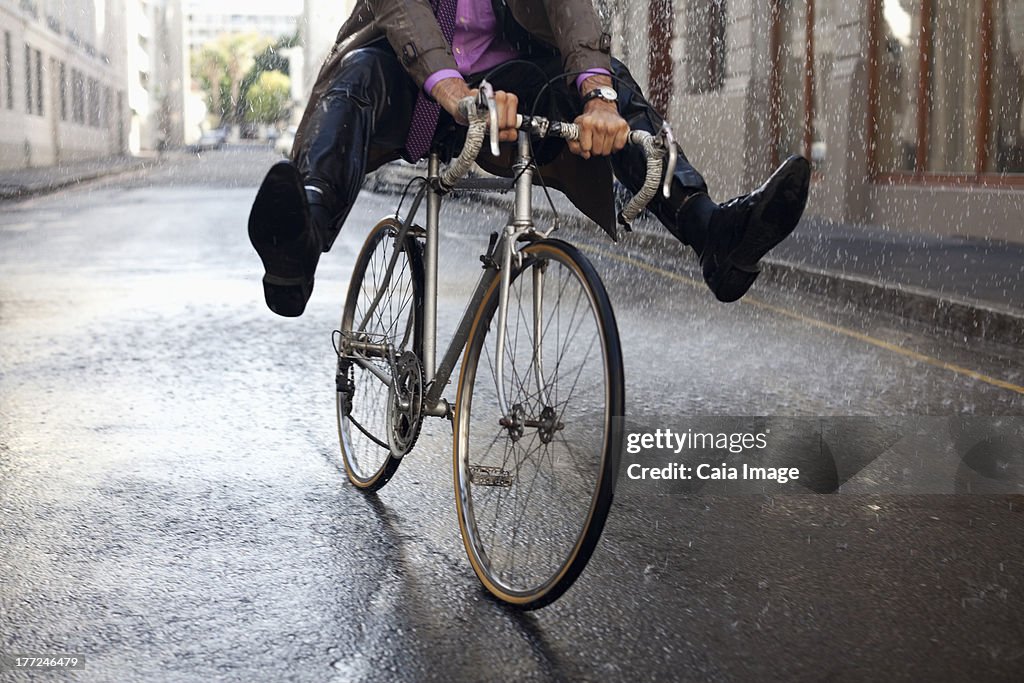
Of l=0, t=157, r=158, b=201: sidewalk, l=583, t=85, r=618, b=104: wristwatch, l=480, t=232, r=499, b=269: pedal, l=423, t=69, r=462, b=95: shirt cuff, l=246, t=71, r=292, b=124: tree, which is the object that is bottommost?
l=480, t=232, r=499, b=269: pedal

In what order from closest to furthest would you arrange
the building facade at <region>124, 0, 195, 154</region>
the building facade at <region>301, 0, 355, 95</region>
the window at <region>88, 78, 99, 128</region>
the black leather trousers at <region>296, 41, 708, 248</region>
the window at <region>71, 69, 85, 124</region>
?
the black leather trousers at <region>296, 41, 708, 248</region> < the window at <region>71, 69, 85, 124</region> < the window at <region>88, 78, 99, 128</region> < the building facade at <region>124, 0, 195, 154</region> < the building facade at <region>301, 0, 355, 95</region>

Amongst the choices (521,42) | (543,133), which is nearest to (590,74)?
(543,133)

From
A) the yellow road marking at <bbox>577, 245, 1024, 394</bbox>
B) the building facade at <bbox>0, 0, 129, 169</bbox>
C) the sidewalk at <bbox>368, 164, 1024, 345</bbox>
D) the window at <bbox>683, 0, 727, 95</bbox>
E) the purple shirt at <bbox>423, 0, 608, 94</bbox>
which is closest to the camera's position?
the purple shirt at <bbox>423, 0, 608, 94</bbox>

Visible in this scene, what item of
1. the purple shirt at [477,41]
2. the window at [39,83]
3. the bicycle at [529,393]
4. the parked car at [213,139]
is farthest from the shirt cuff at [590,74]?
the parked car at [213,139]

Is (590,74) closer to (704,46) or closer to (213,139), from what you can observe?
(704,46)

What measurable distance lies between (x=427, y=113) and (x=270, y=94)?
5630 inches

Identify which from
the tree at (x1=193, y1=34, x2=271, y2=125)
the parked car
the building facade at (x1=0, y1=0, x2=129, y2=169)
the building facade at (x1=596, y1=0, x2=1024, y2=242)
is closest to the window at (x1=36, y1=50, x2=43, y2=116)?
the building facade at (x1=0, y1=0, x2=129, y2=169)

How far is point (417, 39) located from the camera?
3744mm

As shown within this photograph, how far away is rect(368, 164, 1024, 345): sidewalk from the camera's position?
8.86 metres

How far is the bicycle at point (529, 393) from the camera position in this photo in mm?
3230

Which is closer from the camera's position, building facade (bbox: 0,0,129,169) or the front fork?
the front fork

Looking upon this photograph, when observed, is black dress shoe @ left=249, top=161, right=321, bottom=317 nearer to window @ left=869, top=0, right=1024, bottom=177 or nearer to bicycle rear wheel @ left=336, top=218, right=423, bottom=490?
bicycle rear wheel @ left=336, top=218, right=423, bottom=490

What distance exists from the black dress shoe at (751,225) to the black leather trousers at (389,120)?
0.26ft

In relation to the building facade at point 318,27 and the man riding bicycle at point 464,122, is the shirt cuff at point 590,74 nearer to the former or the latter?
the man riding bicycle at point 464,122
